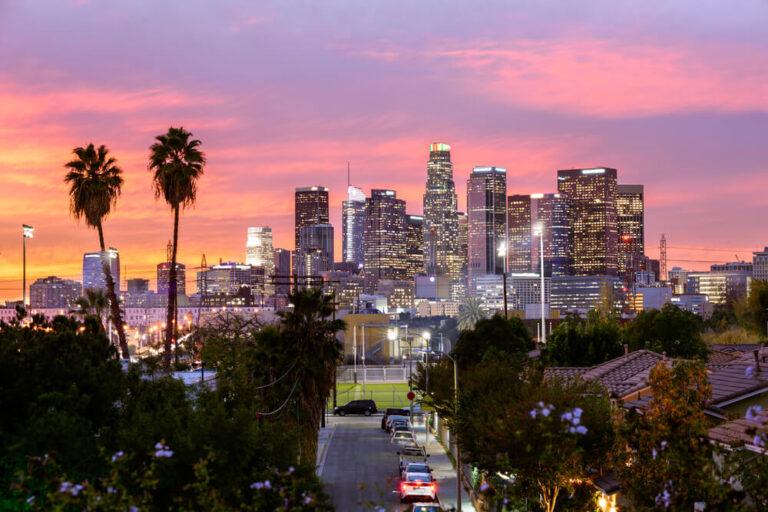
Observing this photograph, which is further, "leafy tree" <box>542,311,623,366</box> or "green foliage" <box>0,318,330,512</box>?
"leafy tree" <box>542,311,623,366</box>

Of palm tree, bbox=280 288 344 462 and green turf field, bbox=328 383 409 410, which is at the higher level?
palm tree, bbox=280 288 344 462

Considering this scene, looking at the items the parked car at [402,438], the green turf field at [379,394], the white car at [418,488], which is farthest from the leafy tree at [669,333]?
the white car at [418,488]

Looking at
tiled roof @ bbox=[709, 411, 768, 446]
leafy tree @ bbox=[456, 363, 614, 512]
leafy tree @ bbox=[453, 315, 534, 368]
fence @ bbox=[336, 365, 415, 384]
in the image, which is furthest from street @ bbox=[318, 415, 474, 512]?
fence @ bbox=[336, 365, 415, 384]

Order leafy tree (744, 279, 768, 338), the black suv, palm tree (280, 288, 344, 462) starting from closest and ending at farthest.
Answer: palm tree (280, 288, 344, 462), the black suv, leafy tree (744, 279, 768, 338)

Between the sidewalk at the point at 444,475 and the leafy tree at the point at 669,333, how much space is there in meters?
16.7

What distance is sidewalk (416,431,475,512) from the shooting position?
1896 inches

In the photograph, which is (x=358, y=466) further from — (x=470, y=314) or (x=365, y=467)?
(x=470, y=314)

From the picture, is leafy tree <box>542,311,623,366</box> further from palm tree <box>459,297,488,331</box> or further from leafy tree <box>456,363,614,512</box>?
palm tree <box>459,297,488,331</box>

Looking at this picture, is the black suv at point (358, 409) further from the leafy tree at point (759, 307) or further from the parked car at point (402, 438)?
the leafy tree at point (759, 307)

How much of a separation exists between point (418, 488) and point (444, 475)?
11448 millimetres

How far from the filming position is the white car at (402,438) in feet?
236

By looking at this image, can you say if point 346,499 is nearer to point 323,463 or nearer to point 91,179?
point 323,463

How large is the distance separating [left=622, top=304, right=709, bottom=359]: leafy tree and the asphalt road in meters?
20.7

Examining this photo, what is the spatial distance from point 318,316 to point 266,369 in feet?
12.0
